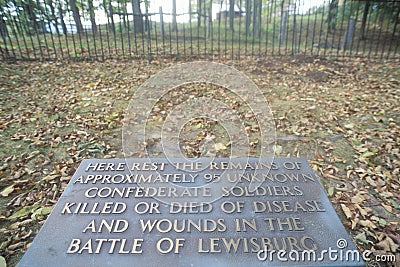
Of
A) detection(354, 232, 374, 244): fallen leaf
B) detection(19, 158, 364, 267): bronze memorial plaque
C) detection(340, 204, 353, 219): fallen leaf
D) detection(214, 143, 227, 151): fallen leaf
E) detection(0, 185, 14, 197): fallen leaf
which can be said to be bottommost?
detection(354, 232, 374, 244): fallen leaf

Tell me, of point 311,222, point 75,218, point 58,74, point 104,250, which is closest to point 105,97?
point 58,74

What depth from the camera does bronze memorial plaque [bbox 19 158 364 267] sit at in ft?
4.74

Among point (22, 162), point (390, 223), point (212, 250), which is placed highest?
point (212, 250)

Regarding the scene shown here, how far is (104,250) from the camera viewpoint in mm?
1478

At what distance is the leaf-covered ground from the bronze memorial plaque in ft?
2.18

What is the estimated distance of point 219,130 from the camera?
145 inches

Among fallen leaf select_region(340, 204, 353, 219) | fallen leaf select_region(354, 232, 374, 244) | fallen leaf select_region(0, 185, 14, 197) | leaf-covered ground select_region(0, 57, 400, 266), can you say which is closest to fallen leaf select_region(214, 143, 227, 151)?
leaf-covered ground select_region(0, 57, 400, 266)

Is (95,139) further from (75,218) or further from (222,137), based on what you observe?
(75,218)

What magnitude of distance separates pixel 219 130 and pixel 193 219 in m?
2.11

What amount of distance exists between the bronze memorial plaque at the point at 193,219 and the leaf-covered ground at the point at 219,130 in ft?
2.18

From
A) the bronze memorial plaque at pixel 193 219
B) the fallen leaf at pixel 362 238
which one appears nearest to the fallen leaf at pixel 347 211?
the fallen leaf at pixel 362 238

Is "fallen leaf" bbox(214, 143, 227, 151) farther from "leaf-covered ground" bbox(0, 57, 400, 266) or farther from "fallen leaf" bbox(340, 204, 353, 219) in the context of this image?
"fallen leaf" bbox(340, 204, 353, 219)

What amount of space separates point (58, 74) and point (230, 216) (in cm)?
565

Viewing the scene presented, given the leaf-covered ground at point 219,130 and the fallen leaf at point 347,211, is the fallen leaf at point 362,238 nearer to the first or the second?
the leaf-covered ground at point 219,130
